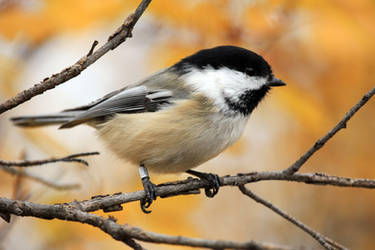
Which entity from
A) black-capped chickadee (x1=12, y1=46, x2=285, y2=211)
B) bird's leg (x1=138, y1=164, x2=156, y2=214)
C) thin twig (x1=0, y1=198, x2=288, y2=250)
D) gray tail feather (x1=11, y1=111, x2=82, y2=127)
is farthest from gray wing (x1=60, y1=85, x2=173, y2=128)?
thin twig (x1=0, y1=198, x2=288, y2=250)

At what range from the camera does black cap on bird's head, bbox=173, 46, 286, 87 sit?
8.02 feet

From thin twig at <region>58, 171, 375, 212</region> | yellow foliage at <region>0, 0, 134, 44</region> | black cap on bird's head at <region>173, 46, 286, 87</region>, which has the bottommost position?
thin twig at <region>58, 171, 375, 212</region>

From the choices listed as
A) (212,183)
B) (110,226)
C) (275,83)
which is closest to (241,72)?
(275,83)

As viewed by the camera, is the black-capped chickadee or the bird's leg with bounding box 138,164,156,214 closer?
the bird's leg with bounding box 138,164,156,214

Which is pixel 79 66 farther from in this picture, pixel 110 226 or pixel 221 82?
pixel 221 82

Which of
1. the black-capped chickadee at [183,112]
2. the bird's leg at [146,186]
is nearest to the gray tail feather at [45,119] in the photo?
the black-capped chickadee at [183,112]

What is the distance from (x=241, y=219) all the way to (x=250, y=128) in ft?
3.13

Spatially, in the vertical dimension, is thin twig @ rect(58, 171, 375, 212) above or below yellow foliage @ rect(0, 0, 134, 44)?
below

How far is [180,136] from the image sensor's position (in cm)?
221

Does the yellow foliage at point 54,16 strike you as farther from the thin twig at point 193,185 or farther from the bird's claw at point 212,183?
the thin twig at point 193,185

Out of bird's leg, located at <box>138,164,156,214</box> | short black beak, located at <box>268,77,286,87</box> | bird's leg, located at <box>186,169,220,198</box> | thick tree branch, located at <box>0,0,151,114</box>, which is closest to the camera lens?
thick tree branch, located at <box>0,0,151,114</box>

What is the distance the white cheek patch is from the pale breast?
0.08 meters

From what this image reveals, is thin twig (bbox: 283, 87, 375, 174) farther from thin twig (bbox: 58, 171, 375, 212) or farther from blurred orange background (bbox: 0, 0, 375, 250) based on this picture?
blurred orange background (bbox: 0, 0, 375, 250)

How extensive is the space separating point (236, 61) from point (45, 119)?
4.06 ft
